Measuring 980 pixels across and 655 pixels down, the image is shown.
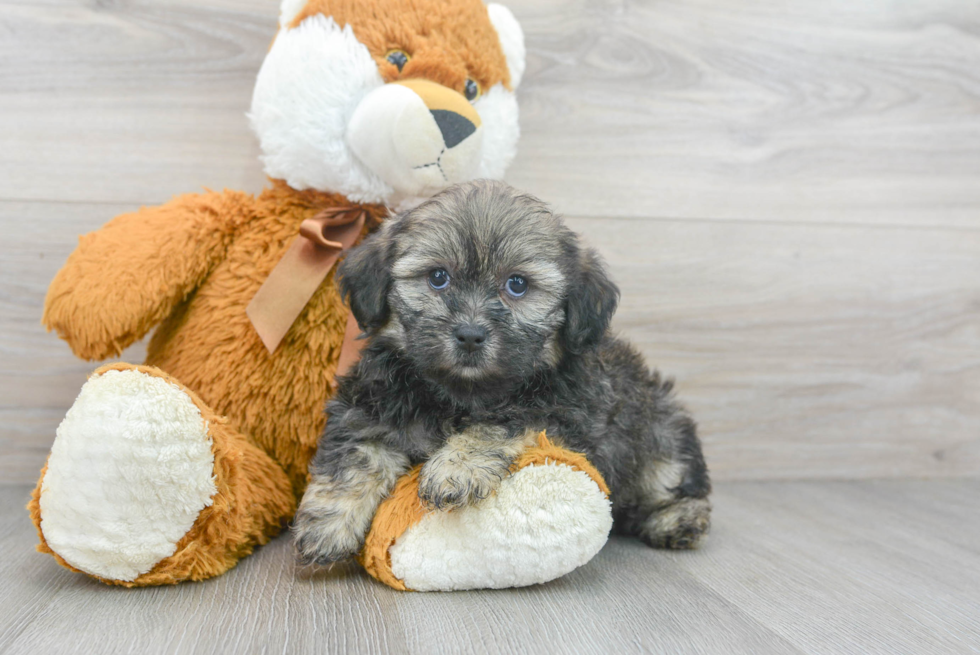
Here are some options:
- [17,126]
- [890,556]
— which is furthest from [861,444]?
[17,126]

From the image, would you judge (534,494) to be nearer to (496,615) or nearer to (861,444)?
(496,615)

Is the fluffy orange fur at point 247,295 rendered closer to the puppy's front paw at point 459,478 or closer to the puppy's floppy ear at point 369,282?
the puppy's floppy ear at point 369,282

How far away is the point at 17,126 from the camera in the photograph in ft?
6.74

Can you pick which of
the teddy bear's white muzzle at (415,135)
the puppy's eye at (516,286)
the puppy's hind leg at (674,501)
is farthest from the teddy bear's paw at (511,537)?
the teddy bear's white muzzle at (415,135)

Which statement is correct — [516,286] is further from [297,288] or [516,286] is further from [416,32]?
[416,32]

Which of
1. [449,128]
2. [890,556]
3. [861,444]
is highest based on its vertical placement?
[449,128]

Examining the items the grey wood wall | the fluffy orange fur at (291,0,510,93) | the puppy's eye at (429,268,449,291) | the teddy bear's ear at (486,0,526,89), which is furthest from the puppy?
the grey wood wall

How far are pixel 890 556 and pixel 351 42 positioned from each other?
5.93 ft

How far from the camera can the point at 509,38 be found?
6.32 feet

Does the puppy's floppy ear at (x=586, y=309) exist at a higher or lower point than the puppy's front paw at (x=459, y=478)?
higher

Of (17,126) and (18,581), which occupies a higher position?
(17,126)

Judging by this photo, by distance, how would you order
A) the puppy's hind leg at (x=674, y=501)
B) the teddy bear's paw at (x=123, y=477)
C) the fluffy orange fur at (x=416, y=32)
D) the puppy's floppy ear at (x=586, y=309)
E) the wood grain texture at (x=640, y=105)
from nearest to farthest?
the teddy bear's paw at (x=123, y=477), the puppy's floppy ear at (x=586, y=309), the fluffy orange fur at (x=416, y=32), the puppy's hind leg at (x=674, y=501), the wood grain texture at (x=640, y=105)

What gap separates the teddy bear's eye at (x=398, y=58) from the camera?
1.74 metres

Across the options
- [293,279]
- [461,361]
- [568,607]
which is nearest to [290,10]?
[293,279]
